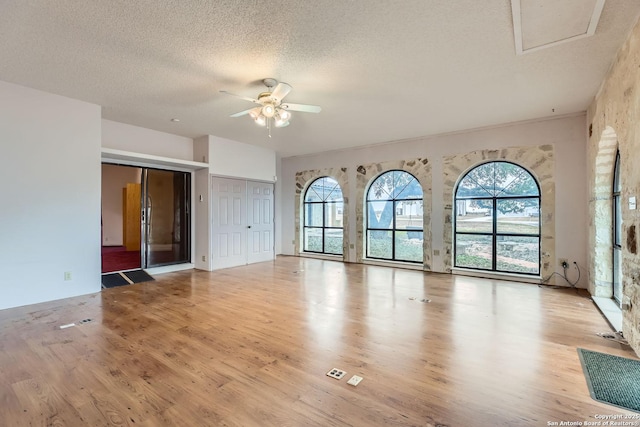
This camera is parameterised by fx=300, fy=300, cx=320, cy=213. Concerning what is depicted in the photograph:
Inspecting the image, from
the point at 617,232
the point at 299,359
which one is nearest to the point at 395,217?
the point at 617,232

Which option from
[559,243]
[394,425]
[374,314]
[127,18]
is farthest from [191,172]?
[559,243]

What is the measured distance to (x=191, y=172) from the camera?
666cm

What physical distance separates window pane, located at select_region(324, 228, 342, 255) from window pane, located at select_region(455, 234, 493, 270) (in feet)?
9.63

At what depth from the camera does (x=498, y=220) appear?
5812mm

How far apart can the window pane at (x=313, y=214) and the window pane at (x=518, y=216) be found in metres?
4.31

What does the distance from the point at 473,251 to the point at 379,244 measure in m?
2.07

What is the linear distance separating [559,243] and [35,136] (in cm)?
821

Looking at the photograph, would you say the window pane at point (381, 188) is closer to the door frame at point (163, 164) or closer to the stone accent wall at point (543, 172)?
the stone accent wall at point (543, 172)

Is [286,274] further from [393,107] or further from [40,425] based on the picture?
[40,425]

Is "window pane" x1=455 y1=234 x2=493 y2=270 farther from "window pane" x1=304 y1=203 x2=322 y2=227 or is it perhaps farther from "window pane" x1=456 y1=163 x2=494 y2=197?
"window pane" x1=304 y1=203 x2=322 y2=227

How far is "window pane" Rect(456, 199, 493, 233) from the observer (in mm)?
5910

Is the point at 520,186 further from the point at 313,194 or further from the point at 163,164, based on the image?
the point at 163,164

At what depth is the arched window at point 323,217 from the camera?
8039 millimetres

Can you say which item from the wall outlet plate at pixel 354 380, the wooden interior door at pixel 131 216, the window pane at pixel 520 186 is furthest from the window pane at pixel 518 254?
the wooden interior door at pixel 131 216
